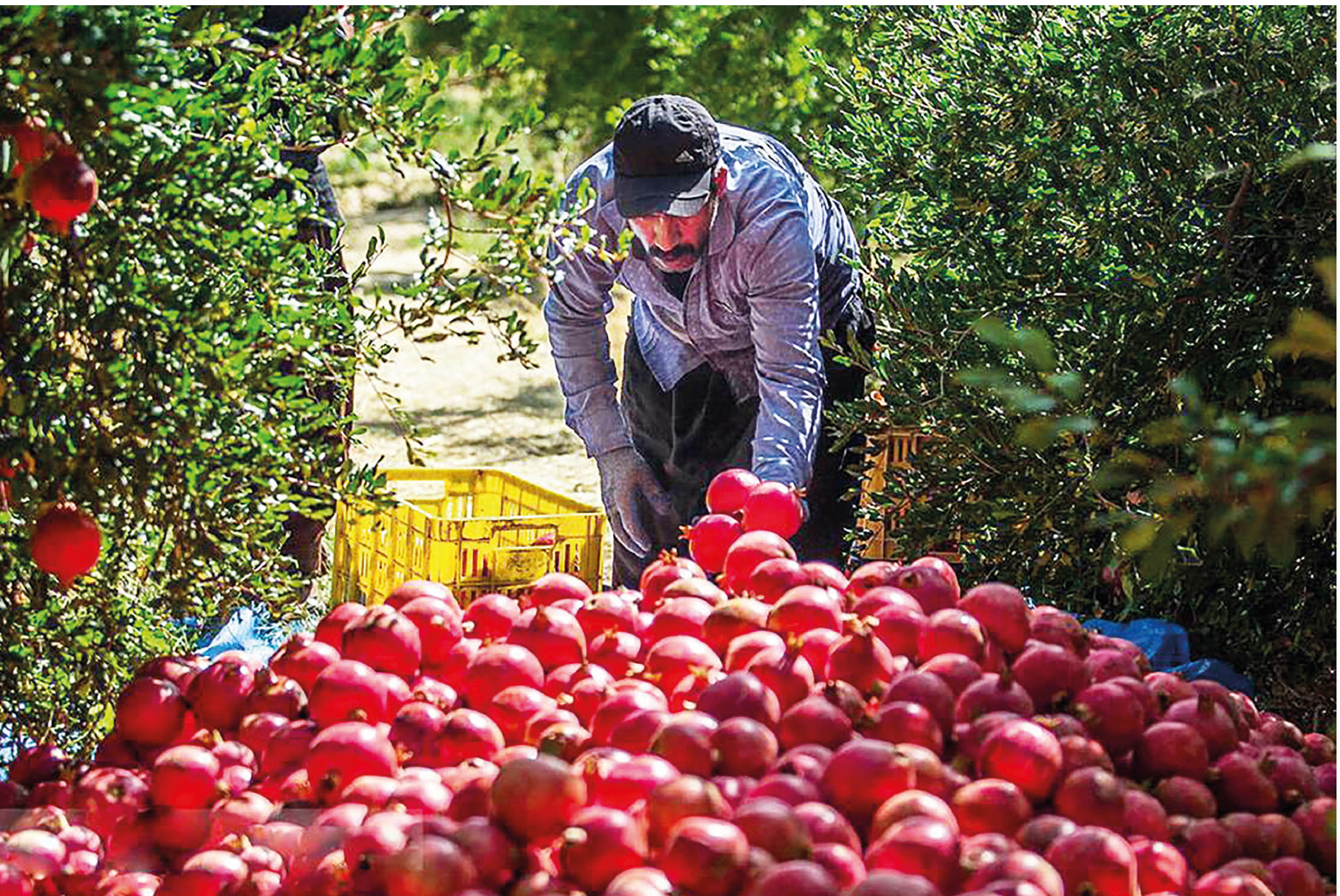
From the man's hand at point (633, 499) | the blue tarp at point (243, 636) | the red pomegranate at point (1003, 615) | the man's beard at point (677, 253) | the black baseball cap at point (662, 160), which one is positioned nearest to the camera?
the red pomegranate at point (1003, 615)

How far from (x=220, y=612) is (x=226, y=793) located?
414 millimetres

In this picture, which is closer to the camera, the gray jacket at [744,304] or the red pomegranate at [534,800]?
the red pomegranate at [534,800]

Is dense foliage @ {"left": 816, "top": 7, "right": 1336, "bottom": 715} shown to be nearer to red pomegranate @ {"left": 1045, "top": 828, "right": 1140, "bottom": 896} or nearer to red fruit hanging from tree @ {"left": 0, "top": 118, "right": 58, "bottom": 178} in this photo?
red pomegranate @ {"left": 1045, "top": 828, "right": 1140, "bottom": 896}

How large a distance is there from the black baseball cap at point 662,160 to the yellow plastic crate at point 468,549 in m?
0.79

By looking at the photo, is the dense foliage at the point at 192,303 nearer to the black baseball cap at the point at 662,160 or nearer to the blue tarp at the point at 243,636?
the blue tarp at the point at 243,636

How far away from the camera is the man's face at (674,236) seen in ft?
11.1

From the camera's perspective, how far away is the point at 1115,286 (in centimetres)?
286

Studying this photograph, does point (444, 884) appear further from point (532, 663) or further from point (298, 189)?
point (298, 189)

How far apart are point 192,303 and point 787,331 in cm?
166

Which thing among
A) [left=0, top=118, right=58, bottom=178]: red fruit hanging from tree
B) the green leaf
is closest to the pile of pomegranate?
the green leaf

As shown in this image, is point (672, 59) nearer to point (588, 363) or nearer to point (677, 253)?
point (588, 363)

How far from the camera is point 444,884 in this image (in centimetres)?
155

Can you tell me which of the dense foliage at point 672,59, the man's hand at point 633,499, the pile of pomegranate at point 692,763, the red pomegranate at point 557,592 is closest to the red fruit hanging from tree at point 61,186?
the pile of pomegranate at point 692,763

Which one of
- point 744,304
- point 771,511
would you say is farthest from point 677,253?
point 771,511
